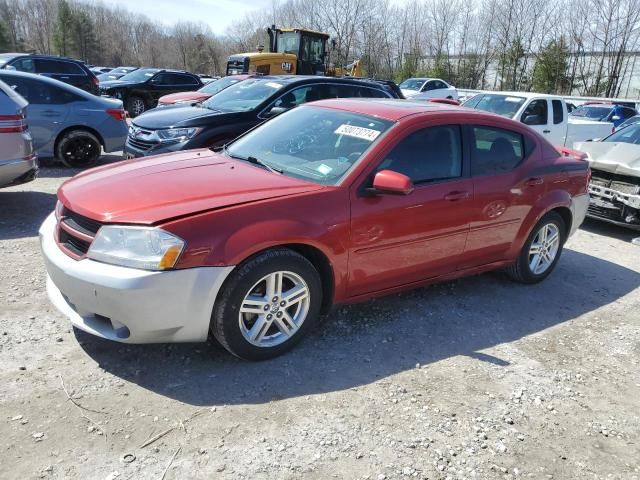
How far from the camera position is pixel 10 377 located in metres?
3.04

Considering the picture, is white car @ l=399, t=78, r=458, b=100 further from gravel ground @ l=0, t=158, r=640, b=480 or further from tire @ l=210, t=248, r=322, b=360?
tire @ l=210, t=248, r=322, b=360

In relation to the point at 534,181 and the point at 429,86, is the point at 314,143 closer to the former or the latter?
the point at 534,181

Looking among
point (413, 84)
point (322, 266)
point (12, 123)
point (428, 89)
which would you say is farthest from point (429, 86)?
point (322, 266)

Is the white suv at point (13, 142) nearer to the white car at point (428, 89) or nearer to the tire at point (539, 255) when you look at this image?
the tire at point (539, 255)

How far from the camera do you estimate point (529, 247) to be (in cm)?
491

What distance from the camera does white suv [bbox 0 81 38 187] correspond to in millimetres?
5656

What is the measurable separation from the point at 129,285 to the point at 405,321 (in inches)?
86.4

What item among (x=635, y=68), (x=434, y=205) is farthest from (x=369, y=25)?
(x=434, y=205)

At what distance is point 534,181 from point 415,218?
5.11ft

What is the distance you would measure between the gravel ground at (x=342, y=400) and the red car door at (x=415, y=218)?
45 centimetres

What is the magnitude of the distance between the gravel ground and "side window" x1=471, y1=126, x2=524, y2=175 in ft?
3.98

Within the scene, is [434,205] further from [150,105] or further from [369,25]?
[369,25]

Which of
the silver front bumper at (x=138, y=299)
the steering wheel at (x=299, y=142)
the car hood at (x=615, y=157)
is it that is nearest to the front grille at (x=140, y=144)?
the steering wheel at (x=299, y=142)

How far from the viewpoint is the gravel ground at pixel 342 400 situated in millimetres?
2582
